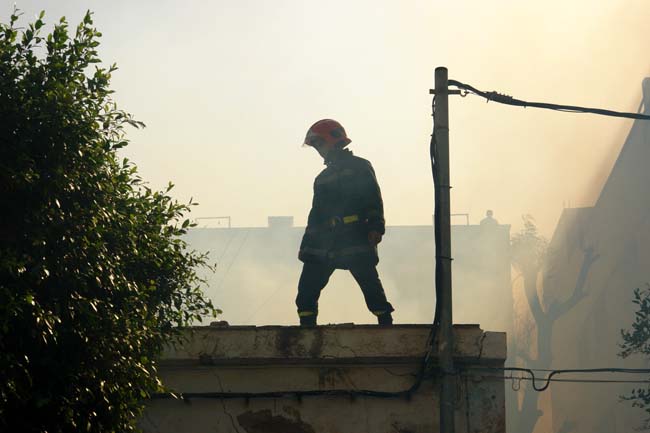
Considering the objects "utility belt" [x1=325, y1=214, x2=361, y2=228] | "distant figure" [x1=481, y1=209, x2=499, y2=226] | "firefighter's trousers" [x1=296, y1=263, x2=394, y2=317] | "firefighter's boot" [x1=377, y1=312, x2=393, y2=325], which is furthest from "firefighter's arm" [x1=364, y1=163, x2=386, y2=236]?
"distant figure" [x1=481, y1=209, x2=499, y2=226]

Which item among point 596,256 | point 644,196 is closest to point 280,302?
point 596,256

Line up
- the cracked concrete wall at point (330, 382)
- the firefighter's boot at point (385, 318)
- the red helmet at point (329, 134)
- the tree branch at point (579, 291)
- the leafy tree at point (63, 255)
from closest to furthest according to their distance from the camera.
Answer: the leafy tree at point (63, 255) < the cracked concrete wall at point (330, 382) < the firefighter's boot at point (385, 318) < the red helmet at point (329, 134) < the tree branch at point (579, 291)

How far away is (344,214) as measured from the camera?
11477 mm

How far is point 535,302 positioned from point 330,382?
36000mm

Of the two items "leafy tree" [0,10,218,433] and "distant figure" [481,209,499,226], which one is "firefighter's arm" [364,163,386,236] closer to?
"leafy tree" [0,10,218,433]

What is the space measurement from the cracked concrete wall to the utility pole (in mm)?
566

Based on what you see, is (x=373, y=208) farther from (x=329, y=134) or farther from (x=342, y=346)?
(x=342, y=346)

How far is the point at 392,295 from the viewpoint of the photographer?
5288 cm

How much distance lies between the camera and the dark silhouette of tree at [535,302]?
1522 inches

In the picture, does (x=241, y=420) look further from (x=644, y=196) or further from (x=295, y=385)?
(x=644, y=196)

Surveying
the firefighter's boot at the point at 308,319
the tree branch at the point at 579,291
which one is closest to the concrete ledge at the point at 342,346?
the firefighter's boot at the point at 308,319


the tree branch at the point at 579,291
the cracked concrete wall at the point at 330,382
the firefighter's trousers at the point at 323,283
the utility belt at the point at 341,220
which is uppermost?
the tree branch at the point at 579,291

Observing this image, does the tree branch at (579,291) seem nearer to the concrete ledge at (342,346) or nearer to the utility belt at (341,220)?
the utility belt at (341,220)

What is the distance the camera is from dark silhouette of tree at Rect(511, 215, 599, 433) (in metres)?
38.7
